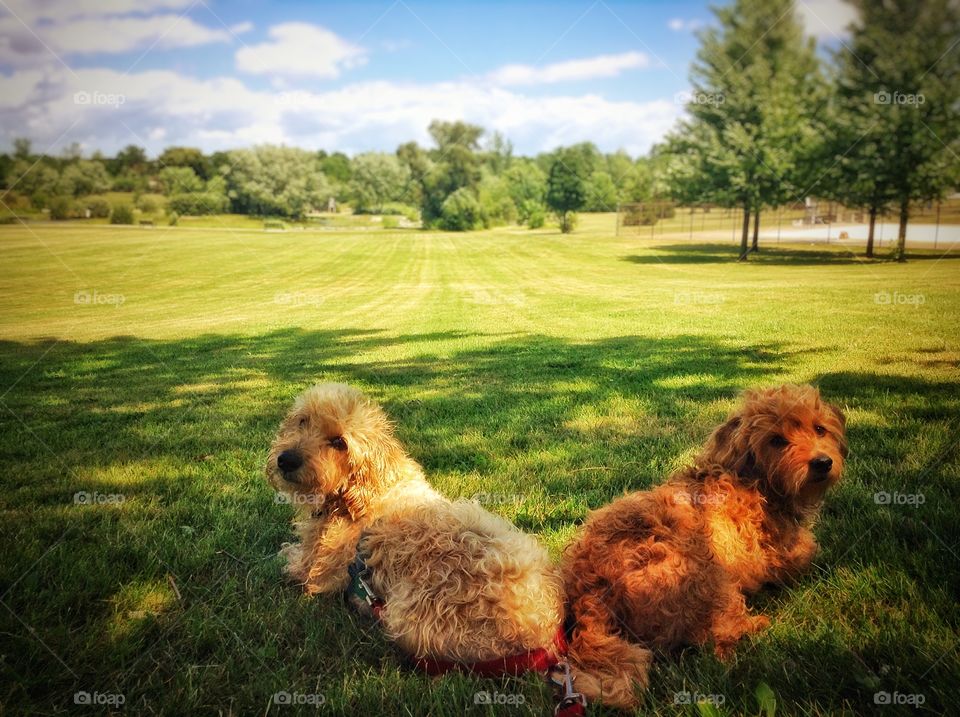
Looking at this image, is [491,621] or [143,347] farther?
[143,347]

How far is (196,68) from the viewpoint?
261 inches

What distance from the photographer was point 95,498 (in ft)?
12.9

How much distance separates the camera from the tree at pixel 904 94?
575 centimetres

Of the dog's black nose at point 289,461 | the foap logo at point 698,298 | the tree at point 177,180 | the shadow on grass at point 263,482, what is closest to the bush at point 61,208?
the tree at point 177,180

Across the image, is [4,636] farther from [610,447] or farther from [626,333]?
[626,333]

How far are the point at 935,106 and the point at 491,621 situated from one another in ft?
24.8

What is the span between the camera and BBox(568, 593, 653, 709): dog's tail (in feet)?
7.16

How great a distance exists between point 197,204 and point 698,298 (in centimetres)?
840

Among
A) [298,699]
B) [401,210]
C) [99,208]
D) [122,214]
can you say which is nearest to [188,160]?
[122,214]

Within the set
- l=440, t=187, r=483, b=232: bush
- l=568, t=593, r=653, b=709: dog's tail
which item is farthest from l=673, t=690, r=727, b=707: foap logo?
l=440, t=187, r=483, b=232: bush

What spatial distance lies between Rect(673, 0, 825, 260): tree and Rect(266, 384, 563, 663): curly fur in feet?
24.1

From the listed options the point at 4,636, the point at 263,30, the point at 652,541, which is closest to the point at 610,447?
the point at 652,541

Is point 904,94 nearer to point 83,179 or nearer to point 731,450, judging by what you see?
point 731,450

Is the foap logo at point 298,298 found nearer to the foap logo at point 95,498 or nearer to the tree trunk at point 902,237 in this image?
the foap logo at point 95,498
